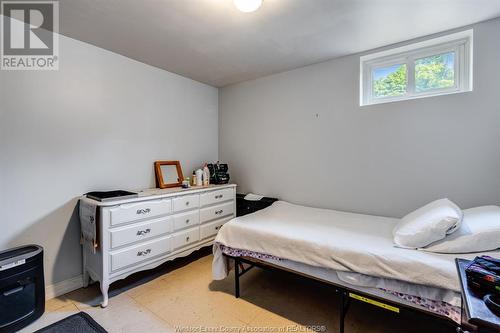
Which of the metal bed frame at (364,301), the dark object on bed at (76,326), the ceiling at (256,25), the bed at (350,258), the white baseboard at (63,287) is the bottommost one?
the dark object on bed at (76,326)

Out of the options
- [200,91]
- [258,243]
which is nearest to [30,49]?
[200,91]

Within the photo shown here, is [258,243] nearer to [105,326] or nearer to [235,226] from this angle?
[235,226]

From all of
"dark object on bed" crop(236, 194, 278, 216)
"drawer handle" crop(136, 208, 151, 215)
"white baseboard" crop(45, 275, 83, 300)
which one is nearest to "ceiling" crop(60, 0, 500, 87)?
"drawer handle" crop(136, 208, 151, 215)

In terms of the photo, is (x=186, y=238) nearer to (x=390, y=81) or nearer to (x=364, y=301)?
(x=364, y=301)

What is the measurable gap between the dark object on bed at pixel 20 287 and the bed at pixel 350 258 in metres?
1.41

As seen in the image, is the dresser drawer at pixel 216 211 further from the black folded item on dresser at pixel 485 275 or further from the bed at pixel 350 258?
the black folded item on dresser at pixel 485 275

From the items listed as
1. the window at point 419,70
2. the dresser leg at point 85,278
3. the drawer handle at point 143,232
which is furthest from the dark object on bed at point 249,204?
the dresser leg at point 85,278

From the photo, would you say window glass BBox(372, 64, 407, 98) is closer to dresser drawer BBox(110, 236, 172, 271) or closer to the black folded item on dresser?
the black folded item on dresser

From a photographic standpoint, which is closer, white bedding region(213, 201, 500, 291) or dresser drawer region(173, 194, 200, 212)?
white bedding region(213, 201, 500, 291)

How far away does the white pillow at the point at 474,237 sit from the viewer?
1390 millimetres

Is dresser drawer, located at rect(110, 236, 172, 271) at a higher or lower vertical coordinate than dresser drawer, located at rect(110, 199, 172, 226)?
lower

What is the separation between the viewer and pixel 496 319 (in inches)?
30.9

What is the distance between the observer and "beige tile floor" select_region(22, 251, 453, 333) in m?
1.81

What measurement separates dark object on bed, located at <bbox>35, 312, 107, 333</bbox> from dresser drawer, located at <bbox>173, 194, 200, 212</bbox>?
1.13 metres
